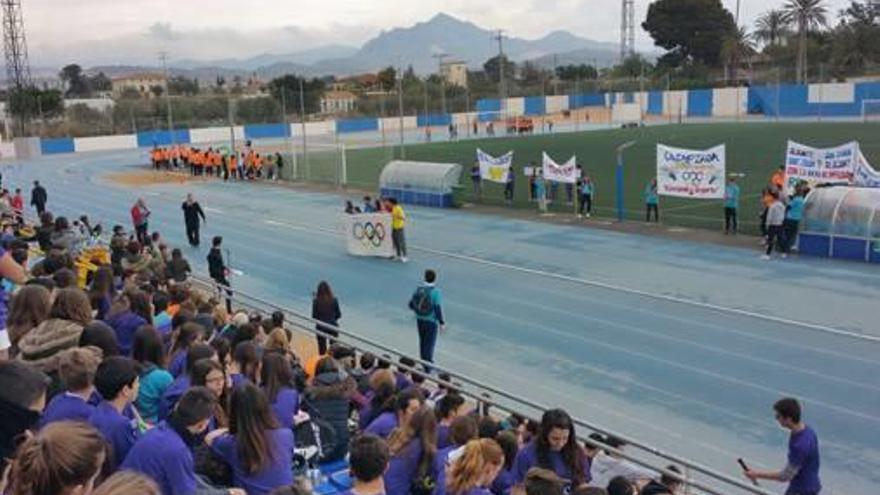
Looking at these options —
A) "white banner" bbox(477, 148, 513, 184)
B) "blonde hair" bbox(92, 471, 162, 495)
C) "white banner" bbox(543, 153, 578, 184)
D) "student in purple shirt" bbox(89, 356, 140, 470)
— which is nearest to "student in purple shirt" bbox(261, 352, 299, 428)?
"student in purple shirt" bbox(89, 356, 140, 470)

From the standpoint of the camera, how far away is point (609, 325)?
16.2 meters

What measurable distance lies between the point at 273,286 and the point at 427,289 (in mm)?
7583

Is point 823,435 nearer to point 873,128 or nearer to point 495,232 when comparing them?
point 495,232

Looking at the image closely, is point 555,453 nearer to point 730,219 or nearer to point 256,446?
point 256,446

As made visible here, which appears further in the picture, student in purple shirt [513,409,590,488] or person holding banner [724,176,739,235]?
person holding banner [724,176,739,235]

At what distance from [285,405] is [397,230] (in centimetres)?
1592

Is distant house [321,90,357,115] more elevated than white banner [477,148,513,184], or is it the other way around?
distant house [321,90,357,115]

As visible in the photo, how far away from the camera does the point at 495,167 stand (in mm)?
32531

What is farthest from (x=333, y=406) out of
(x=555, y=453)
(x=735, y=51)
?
(x=735, y=51)

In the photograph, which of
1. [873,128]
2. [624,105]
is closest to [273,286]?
[873,128]

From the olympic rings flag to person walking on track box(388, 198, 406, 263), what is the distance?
0.60 feet

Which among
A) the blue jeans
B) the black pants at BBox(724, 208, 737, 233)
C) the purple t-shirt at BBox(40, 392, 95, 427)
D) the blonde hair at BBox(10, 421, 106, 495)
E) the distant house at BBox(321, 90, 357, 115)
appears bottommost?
the blue jeans

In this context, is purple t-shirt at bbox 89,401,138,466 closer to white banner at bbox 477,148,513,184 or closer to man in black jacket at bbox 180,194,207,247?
man in black jacket at bbox 180,194,207,247

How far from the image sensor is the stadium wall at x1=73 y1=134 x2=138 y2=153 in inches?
3036
